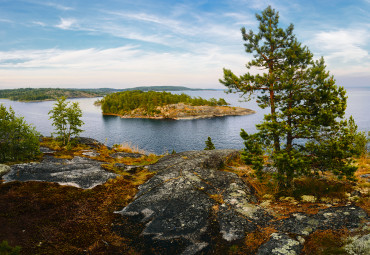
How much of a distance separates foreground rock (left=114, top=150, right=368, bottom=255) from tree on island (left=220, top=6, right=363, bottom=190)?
205 cm

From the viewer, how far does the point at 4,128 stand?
14406 mm

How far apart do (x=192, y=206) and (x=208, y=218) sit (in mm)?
967

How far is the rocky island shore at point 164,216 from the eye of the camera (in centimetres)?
592

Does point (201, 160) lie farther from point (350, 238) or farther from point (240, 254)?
point (350, 238)

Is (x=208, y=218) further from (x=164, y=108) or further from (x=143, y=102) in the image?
(x=143, y=102)

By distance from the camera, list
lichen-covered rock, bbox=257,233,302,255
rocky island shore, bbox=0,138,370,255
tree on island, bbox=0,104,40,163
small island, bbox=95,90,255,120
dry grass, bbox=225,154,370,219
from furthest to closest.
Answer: small island, bbox=95,90,255,120 → tree on island, bbox=0,104,40,163 → dry grass, bbox=225,154,370,219 → rocky island shore, bbox=0,138,370,255 → lichen-covered rock, bbox=257,233,302,255

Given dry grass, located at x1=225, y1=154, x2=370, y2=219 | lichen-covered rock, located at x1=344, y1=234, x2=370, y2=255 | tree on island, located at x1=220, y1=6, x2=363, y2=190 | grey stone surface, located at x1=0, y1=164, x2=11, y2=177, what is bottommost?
dry grass, located at x1=225, y1=154, x2=370, y2=219

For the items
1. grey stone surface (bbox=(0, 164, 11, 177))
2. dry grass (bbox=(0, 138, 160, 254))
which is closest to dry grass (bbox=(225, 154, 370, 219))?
dry grass (bbox=(0, 138, 160, 254))

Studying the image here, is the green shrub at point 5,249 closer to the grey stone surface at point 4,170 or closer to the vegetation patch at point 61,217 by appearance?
the vegetation patch at point 61,217

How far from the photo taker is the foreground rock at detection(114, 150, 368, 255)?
6191mm

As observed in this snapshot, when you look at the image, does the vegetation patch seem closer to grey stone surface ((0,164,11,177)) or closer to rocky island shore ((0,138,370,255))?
rocky island shore ((0,138,370,255))

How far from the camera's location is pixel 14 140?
14.5m

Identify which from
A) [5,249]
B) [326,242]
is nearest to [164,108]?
[326,242]

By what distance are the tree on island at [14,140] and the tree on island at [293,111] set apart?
1546 centimetres
